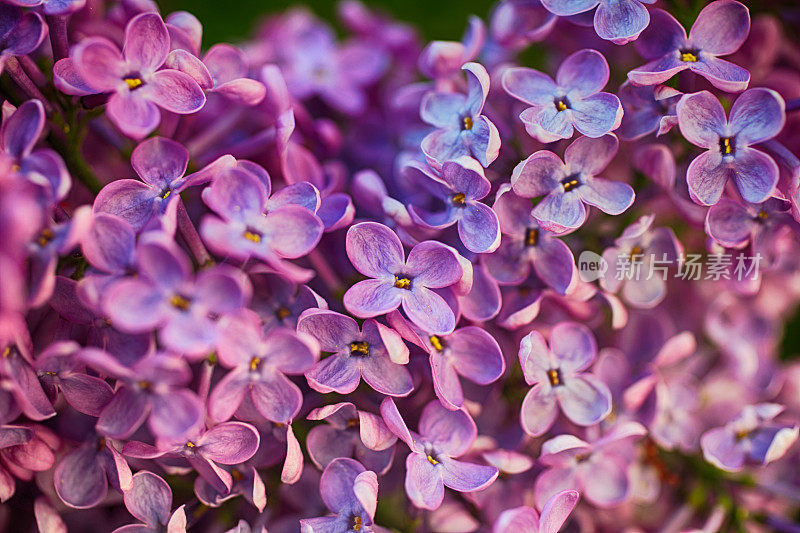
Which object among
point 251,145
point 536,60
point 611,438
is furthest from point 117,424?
point 536,60

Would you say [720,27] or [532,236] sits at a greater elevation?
[720,27]

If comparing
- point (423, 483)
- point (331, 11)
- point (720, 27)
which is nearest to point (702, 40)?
point (720, 27)

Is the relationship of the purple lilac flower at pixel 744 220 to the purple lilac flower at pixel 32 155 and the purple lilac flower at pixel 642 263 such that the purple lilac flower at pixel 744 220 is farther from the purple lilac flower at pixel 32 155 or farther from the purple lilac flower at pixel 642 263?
the purple lilac flower at pixel 32 155

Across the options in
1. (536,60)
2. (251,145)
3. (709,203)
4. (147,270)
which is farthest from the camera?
(536,60)

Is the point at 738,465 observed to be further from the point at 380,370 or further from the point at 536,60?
the point at 536,60

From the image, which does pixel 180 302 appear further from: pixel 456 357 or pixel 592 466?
pixel 592 466
